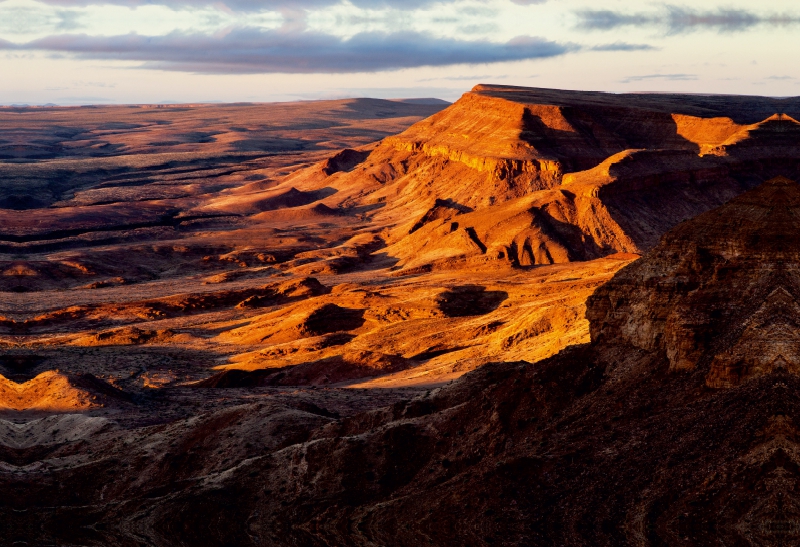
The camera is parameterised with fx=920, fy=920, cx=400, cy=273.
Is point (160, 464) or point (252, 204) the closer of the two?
point (160, 464)

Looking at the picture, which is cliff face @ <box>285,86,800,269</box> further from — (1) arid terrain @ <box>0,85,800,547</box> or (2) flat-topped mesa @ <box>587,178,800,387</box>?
(2) flat-topped mesa @ <box>587,178,800,387</box>

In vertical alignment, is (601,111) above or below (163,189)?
above

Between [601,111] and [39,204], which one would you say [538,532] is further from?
[39,204]

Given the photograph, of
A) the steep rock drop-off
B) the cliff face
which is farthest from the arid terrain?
the cliff face

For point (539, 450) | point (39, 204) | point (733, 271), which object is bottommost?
point (39, 204)

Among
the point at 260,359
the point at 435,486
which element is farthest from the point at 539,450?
the point at 260,359
